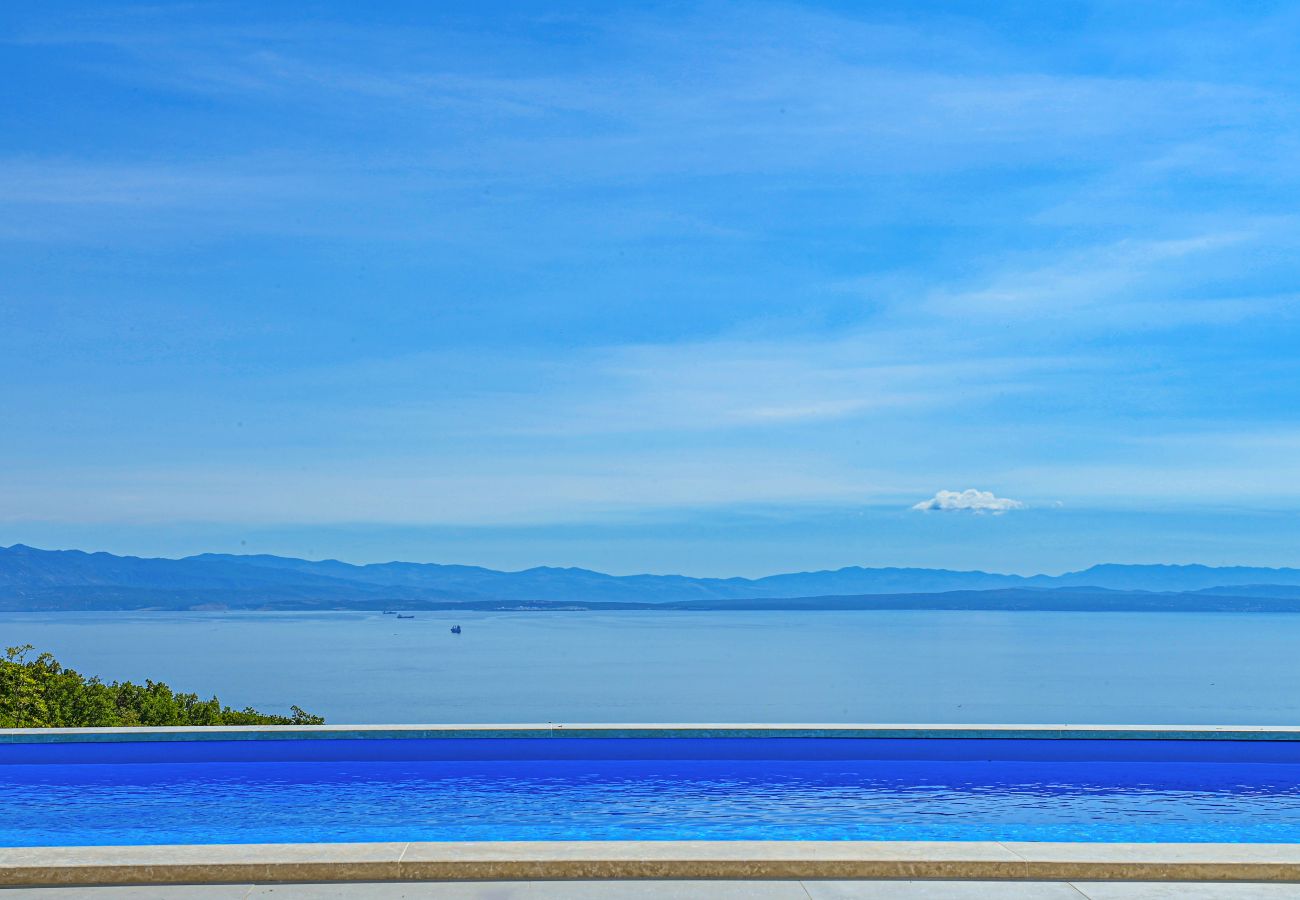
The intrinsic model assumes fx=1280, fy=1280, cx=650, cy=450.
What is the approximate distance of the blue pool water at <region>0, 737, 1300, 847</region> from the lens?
7.86 m

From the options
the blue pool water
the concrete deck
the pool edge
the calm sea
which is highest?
the pool edge

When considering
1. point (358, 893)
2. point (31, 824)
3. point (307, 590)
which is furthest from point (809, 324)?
point (307, 590)

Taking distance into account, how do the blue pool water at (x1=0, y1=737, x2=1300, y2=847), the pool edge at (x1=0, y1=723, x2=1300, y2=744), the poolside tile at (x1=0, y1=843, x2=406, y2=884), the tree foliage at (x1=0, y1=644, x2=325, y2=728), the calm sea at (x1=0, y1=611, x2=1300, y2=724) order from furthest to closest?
the calm sea at (x1=0, y1=611, x2=1300, y2=724) → the tree foliage at (x1=0, y1=644, x2=325, y2=728) → the pool edge at (x1=0, y1=723, x2=1300, y2=744) → the blue pool water at (x1=0, y1=737, x2=1300, y2=847) → the poolside tile at (x1=0, y1=843, x2=406, y2=884)

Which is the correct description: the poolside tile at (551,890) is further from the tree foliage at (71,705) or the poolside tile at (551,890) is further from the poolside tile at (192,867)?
the tree foliage at (71,705)

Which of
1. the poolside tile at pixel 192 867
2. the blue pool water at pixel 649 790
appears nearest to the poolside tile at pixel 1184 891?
the blue pool water at pixel 649 790

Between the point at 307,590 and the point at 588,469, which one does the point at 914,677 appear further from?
the point at 307,590

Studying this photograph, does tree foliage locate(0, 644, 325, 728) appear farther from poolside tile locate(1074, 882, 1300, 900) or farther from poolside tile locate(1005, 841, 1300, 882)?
poolside tile locate(1074, 882, 1300, 900)

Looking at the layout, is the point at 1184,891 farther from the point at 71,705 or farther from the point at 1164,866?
the point at 71,705

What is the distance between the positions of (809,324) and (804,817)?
39.5 ft

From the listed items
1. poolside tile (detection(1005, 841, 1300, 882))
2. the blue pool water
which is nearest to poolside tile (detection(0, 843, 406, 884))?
the blue pool water

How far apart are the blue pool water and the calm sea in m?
32.9

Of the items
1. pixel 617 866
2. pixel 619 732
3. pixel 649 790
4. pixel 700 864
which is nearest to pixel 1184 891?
pixel 700 864

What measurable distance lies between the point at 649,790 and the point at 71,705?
725 centimetres

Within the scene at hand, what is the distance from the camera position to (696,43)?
14.4 m
